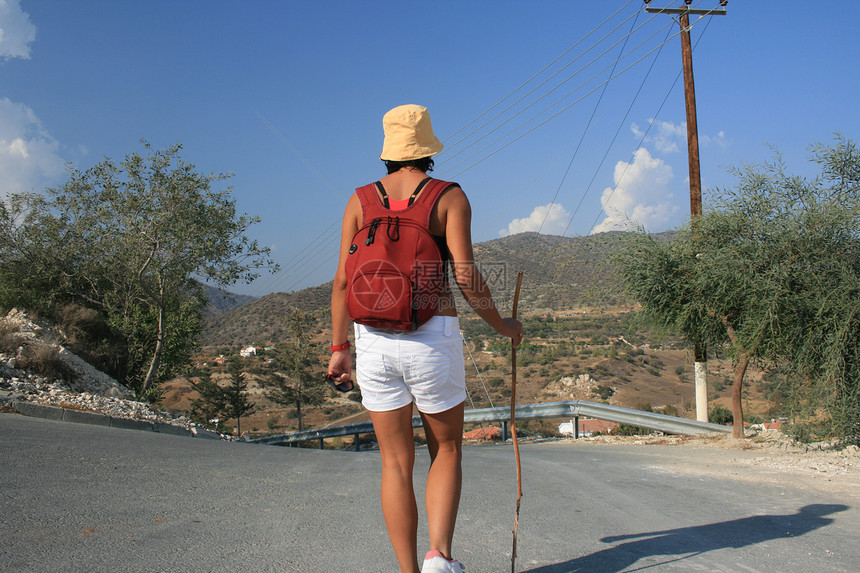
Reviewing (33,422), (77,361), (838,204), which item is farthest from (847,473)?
(77,361)

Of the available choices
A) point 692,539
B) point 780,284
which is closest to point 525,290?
point 780,284

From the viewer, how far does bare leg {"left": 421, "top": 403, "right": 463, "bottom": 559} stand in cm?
226

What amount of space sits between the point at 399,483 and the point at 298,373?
107ft

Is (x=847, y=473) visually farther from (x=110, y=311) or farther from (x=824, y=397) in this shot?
(x=110, y=311)

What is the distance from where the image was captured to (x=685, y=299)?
31.6 feet

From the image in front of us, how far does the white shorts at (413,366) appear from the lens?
7.18 feet

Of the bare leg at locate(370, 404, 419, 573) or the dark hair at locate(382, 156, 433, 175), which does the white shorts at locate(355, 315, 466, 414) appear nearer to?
the bare leg at locate(370, 404, 419, 573)

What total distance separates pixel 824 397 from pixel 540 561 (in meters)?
5.72

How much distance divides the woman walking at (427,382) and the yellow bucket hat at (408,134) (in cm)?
11

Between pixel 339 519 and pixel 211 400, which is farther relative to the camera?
pixel 211 400

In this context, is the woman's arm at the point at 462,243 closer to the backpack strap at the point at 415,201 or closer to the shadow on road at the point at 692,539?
the backpack strap at the point at 415,201

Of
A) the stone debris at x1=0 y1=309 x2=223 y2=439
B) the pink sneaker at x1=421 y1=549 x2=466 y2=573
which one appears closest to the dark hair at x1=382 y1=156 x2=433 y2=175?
the pink sneaker at x1=421 y1=549 x2=466 y2=573

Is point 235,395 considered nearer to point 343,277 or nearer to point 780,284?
point 780,284

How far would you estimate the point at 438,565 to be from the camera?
219 centimetres
